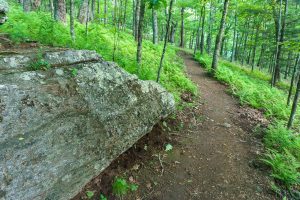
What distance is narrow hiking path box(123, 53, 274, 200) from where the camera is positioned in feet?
15.8

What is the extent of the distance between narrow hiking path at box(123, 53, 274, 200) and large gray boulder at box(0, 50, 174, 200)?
1.14m

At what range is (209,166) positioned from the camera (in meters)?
5.62

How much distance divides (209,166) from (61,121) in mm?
3858

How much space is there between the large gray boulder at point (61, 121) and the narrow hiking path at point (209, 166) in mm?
1136

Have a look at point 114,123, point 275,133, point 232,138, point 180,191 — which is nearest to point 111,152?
point 114,123

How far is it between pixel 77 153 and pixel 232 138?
5010 mm

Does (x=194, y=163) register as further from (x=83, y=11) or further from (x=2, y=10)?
(x=83, y=11)

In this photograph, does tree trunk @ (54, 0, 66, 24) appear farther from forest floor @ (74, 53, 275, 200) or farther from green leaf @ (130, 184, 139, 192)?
green leaf @ (130, 184, 139, 192)

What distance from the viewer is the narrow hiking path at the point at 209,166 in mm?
4828

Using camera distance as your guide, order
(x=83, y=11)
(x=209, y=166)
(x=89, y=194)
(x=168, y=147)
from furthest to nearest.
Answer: (x=83, y=11) → (x=168, y=147) → (x=209, y=166) → (x=89, y=194)

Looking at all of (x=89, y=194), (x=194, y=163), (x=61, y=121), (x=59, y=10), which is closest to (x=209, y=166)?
(x=194, y=163)

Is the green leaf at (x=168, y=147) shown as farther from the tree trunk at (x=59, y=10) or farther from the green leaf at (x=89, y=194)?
the tree trunk at (x=59, y=10)

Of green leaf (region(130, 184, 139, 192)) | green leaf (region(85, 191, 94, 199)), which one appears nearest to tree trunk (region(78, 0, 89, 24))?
green leaf (region(130, 184, 139, 192))

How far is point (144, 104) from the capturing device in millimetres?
5738
